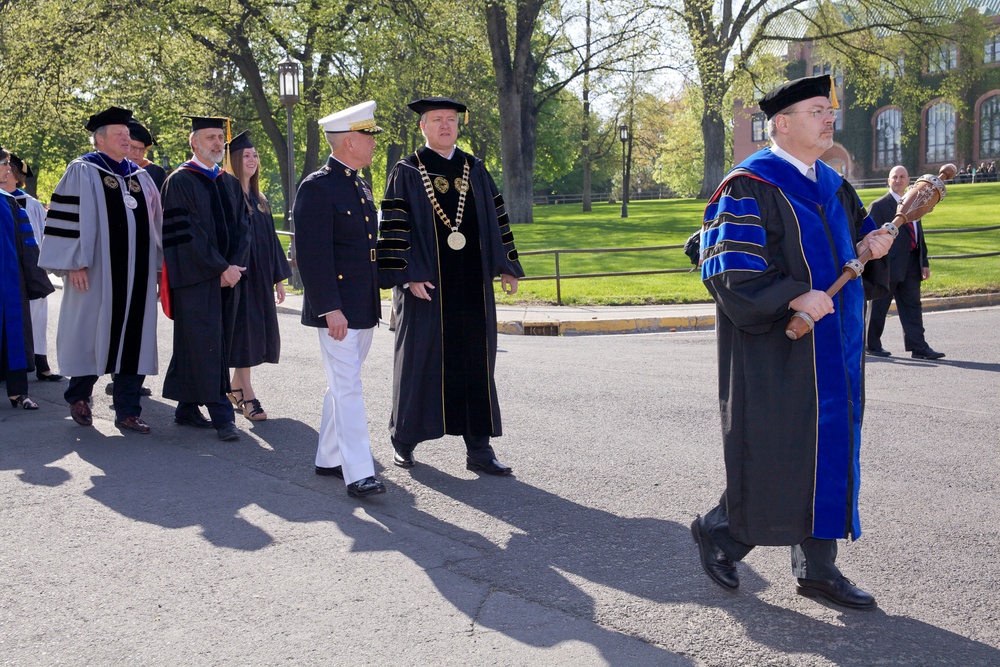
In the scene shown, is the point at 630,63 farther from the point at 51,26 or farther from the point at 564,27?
the point at 51,26

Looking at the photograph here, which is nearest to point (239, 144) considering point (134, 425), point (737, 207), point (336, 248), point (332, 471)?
point (134, 425)

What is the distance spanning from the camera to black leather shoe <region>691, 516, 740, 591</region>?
13.4ft

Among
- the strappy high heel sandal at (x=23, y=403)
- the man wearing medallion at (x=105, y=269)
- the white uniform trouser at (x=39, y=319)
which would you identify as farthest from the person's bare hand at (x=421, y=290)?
the white uniform trouser at (x=39, y=319)

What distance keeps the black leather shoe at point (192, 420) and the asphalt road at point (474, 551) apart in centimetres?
11

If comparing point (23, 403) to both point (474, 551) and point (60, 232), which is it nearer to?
point (60, 232)

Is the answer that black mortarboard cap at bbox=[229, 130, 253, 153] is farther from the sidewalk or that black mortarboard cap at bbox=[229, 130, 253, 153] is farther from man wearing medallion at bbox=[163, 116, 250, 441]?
the sidewalk

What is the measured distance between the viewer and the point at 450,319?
618 centimetres

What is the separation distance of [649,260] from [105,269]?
15.6 metres

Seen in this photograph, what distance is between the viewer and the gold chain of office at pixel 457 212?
6051 millimetres

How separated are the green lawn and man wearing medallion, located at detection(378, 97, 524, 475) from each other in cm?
969

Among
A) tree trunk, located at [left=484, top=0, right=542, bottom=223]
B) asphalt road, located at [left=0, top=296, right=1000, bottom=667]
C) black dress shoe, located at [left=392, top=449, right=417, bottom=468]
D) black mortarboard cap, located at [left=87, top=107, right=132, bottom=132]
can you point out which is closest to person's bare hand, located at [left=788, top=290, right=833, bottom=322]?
asphalt road, located at [left=0, top=296, right=1000, bottom=667]

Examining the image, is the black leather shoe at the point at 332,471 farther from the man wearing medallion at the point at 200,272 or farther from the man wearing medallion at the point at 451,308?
the man wearing medallion at the point at 200,272

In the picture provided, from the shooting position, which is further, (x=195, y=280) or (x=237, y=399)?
(x=237, y=399)

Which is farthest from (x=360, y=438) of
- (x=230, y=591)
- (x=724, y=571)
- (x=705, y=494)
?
(x=724, y=571)
